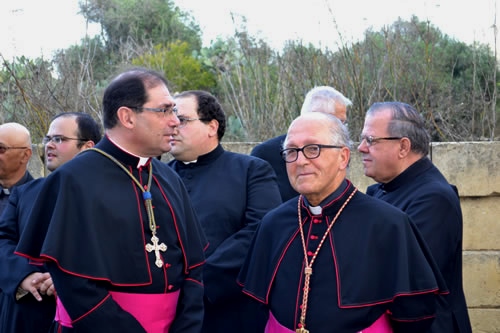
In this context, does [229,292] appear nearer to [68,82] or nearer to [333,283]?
[333,283]

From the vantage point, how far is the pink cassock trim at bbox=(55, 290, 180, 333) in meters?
3.58

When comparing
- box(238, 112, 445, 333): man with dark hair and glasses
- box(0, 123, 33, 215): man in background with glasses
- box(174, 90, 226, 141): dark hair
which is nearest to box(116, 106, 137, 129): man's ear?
box(238, 112, 445, 333): man with dark hair and glasses

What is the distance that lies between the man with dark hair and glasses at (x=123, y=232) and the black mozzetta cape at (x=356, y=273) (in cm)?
45

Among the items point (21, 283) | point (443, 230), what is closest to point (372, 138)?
point (443, 230)

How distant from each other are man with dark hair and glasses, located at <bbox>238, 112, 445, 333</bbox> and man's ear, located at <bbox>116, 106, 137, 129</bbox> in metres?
0.72

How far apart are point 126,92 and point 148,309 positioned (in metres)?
1.00

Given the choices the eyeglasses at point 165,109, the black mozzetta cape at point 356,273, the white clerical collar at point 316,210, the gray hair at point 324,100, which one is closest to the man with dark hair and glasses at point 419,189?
the black mozzetta cape at point 356,273

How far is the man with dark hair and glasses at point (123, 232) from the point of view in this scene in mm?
3461

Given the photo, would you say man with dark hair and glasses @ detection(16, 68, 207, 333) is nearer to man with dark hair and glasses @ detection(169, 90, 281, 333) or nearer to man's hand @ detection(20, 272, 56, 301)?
man's hand @ detection(20, 272, 56, 301)

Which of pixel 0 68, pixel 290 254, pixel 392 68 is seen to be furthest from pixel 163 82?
pixel 0 68

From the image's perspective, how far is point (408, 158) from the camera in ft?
15.0

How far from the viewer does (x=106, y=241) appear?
3.55 metres

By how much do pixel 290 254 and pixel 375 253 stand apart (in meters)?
0.40

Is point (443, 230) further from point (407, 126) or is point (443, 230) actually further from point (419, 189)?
point (407, 126)
